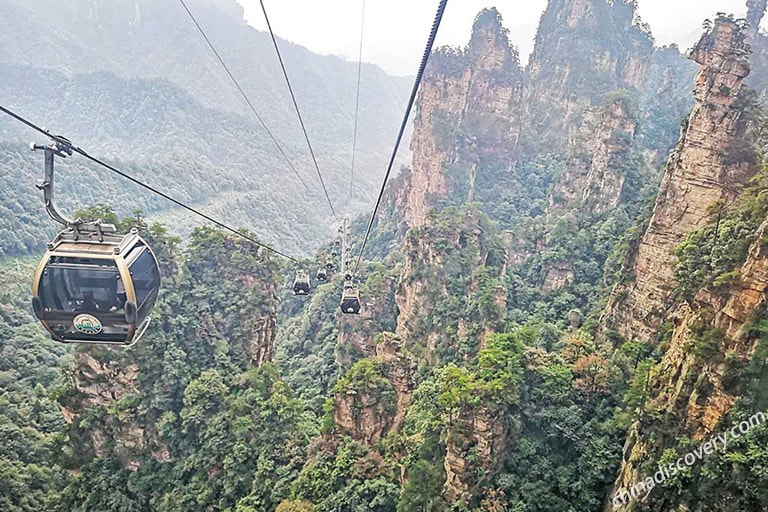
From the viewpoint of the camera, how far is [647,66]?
4241cm

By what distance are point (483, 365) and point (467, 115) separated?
33.0 metres

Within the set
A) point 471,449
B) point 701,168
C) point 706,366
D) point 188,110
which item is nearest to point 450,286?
point 701,168

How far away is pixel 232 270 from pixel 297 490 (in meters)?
12.2

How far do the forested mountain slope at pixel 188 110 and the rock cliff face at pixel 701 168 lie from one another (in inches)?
1738

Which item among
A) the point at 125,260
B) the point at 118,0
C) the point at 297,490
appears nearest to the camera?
the point at 125,260

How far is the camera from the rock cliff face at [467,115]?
1633 inches

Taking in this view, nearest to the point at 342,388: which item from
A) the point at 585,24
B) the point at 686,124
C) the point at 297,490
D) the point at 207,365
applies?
the point at 297,490

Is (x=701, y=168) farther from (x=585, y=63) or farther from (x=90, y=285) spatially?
(x=585, y=63)

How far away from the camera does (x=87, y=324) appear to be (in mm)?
6477

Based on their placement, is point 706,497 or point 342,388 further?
point 342,388

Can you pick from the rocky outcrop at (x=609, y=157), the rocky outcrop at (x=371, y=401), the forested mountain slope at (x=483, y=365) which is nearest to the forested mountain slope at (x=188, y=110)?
the forested mountain slope at (x=483, y=365)

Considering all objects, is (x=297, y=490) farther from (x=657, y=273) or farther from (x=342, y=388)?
(x=657, y=273)

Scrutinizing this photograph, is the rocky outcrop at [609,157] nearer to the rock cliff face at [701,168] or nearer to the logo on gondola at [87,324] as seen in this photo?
the rock cliff face at [701,168]

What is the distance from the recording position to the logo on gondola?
6418 millimetres
